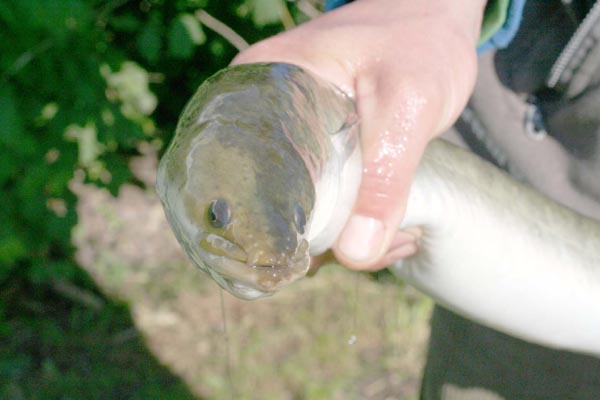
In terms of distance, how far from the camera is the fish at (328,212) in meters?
1.08

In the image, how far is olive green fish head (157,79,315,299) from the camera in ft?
3.48

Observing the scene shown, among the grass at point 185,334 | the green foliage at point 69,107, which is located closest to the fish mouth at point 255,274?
the green foliage at point 69,107

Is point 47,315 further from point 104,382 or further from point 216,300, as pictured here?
point 216,300

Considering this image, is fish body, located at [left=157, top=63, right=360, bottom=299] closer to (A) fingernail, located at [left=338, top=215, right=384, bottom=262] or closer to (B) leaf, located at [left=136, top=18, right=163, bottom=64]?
(A) fingernail, located at [left=338, top=215, right=384, bottom=262]

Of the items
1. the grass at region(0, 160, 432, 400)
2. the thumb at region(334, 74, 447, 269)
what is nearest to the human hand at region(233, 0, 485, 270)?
the thumb at region(334, 74, 447, 269)

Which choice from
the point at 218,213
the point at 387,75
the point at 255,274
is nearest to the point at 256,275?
the point at 255,274

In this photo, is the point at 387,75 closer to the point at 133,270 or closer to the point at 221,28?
the point at 221,28

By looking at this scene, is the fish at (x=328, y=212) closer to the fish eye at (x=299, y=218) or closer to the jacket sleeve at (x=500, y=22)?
the fish eye at (x=299, y=218)

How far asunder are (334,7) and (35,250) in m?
1.99

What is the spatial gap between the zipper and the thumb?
0.33 metres

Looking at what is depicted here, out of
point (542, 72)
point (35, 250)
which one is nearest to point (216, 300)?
point (35, 250)

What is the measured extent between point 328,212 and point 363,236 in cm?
12

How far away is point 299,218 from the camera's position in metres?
1.12

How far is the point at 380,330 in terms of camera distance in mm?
3436
